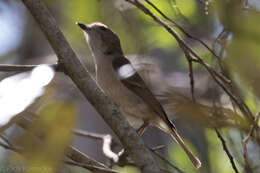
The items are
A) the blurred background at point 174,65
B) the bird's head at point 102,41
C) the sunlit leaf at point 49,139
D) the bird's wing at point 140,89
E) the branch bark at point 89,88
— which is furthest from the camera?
the bird's head at point 102,41

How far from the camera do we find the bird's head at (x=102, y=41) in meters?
3.98

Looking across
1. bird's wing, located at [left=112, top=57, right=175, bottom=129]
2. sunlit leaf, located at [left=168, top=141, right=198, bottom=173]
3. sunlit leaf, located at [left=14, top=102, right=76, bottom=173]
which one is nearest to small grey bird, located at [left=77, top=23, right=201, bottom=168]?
bird's wing, located at [left=112, top=57, right=175, bottom=129]

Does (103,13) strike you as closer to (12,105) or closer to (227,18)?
(227,18)

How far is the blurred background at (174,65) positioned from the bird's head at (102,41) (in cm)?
19

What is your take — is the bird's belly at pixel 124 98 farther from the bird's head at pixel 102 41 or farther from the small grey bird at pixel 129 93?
the bird's head at pixel 102 41

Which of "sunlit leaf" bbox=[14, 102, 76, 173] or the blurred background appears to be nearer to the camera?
"sunlit leaf" bbox=[14, 102, 76, 173]

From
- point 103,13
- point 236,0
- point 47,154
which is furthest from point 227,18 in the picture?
point 103,13

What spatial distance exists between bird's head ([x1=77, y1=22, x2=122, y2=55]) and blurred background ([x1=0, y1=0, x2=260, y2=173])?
0.63 feet

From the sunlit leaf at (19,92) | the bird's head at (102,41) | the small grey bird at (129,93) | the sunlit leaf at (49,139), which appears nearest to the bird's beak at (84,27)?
the small grey bird at (129,93)

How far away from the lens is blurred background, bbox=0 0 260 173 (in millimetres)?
1363

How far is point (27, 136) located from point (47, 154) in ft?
0.28

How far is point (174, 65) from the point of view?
596 centimetres

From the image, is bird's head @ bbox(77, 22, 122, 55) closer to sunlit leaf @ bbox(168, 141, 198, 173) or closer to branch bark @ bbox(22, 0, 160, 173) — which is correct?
sunlit leaf @ bbox(168, 141, 198, 173)

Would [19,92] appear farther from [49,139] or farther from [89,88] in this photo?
[89,88]
